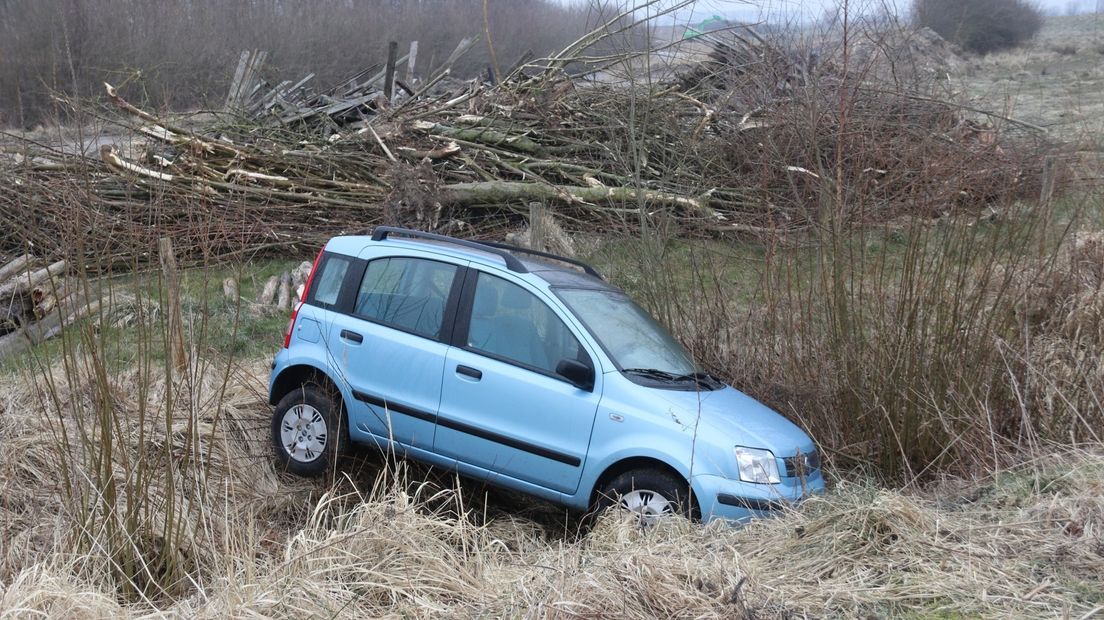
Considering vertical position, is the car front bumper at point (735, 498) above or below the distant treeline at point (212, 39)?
below

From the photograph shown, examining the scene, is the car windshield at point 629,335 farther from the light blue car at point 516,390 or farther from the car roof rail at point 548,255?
the car roof rail at point 548,255

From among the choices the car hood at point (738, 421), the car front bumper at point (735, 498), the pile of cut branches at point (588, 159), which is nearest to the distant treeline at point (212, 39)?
the pile of cut branches at point (588, 159)

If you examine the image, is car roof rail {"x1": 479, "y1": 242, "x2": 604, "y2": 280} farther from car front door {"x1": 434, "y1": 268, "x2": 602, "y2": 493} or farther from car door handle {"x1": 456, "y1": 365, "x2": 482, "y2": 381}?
car door handle {"x1": 456, "y1": 365, "x2": 482, "y2": 381}

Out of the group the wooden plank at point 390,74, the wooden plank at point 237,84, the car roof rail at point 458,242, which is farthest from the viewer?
the wooden plank at point 390,74

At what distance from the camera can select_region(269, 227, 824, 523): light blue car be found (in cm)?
552

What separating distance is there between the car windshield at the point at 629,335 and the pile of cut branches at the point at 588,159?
1.23 m

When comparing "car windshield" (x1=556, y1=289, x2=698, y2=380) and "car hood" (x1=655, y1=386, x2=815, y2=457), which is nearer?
"car hood" (x1=655, y1=386, x2=815, y2=457)

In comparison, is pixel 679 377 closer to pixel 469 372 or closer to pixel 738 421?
pixel 738 421

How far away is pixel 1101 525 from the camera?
419 centimetres

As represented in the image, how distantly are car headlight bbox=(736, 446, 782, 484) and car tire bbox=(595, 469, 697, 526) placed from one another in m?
0.34

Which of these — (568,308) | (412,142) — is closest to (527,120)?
(412,142)

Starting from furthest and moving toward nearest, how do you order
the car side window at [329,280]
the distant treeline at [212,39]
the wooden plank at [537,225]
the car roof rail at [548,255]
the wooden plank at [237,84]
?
the wooden plank at [237,84] < the wooden plank at [537,225] < the distant treeline at [212,39] < the car roof rail at [548,255] < the car side window at [329,280]

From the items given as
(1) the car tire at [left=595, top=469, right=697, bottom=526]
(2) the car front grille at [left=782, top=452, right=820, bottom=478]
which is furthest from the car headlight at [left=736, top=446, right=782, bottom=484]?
(1) the car tire at [left=595, top=469, right=697, bottom=526]

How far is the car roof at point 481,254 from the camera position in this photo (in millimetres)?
6430
